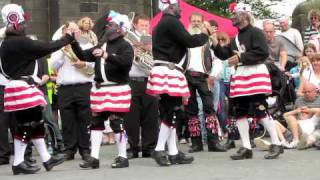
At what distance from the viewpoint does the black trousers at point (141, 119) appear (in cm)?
1038

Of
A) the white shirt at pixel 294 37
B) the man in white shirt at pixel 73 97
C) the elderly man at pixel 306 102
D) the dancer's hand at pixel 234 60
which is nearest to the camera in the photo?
the dancer's hand at pixel 234 60

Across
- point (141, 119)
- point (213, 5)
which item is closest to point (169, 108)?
point (141, 119)

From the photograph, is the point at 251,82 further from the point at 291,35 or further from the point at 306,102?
the point at 291,35

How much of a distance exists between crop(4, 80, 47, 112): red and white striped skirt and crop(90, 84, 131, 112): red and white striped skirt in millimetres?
671

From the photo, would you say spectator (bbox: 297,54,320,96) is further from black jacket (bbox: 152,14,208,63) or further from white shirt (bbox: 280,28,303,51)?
black jacket (bbox: 152,14,208,63)

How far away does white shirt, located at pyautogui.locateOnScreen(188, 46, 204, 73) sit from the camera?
11.2 metres

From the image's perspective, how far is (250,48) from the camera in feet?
31.4

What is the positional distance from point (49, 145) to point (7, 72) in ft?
10.8

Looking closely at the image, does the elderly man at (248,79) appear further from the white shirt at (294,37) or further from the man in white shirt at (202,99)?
the white shirt at (294,37)

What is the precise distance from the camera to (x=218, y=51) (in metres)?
9.81

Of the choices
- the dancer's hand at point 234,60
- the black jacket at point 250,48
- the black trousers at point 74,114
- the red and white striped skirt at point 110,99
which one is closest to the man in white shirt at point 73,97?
the black trousers at point 74,114

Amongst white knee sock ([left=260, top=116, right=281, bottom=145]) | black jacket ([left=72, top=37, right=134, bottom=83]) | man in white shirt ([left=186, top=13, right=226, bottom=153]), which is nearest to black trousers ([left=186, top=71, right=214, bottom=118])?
man in white shirt ([left=186, top=13, right=226, bottom=153])

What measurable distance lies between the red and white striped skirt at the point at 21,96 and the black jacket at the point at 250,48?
2613mm

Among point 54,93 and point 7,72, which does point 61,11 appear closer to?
point 54,93
